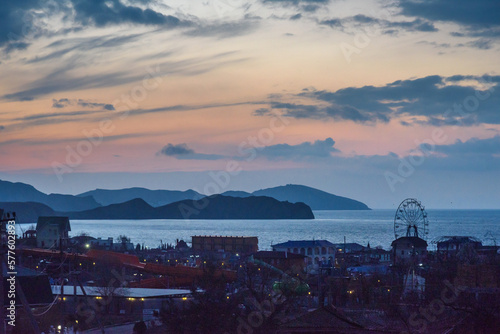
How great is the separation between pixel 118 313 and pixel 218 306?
9.80 m

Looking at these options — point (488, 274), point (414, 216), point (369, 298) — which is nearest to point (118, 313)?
point (369, 298)

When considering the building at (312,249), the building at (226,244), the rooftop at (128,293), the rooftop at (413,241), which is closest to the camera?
the rooftop at (128,293)

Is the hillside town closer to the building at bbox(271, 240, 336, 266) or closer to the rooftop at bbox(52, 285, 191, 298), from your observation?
the rooftop at bbox(52, 285, 191, 298)

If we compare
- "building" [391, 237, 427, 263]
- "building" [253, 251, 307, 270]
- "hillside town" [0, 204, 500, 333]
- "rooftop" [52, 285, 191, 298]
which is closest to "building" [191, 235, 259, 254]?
"building" [253, 251, 307, 270]

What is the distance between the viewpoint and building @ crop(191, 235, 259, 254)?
7538 cm

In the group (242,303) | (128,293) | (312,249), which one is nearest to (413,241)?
(312,249)

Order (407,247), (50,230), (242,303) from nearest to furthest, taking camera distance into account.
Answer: (242,303) < (407,247) < (50,230)

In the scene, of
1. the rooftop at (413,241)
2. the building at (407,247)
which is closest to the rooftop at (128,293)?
the building at (407,247)

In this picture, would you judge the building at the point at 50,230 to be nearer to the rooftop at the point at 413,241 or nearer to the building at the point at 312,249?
the building at the point at 312,249

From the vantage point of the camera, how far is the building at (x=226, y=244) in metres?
75.4

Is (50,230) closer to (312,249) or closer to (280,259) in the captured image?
(312,249)

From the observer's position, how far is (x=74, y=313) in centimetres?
2262

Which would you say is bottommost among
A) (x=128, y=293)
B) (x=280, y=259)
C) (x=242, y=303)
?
(x=128, y=293)

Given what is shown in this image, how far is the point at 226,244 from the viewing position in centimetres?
7869
